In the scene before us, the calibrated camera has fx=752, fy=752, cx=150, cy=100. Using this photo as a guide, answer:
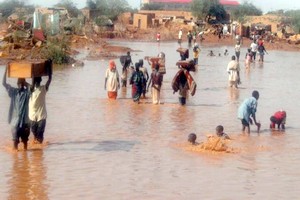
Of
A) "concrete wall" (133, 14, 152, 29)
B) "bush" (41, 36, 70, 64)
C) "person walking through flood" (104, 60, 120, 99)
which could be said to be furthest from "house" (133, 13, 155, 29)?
"person walking through flood" (104, 60, 120, 99)

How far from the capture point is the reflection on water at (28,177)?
1009 cm

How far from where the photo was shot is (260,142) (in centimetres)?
1520

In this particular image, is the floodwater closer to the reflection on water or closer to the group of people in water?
the reflection on water

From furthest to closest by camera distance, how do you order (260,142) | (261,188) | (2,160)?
(260,142), (2,160), (261,188)

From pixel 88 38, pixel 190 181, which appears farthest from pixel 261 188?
pixel 88 38

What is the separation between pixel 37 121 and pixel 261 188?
4.43 m

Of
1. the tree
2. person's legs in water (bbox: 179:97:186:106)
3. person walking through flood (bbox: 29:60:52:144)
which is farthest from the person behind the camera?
the tree

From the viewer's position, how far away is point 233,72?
84.7ft

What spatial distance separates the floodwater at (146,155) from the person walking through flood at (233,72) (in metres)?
1.73

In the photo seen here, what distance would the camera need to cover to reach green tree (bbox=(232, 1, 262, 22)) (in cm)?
10238

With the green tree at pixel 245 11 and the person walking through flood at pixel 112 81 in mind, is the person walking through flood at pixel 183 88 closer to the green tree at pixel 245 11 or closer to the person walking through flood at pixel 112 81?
the person walking through flood at pixel 112 81

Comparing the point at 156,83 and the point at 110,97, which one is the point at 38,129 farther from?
the point at 110,97

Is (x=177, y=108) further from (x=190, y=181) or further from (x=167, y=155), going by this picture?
(x=190, y=181)

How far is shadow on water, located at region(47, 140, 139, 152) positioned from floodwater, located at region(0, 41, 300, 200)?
0.06 feet
